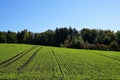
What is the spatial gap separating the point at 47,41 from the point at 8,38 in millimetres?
25002

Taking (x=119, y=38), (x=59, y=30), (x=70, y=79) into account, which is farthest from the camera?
(x=59, y=30)

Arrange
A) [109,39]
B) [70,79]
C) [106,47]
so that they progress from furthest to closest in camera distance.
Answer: [109,39] < [106,47] < [70,79]

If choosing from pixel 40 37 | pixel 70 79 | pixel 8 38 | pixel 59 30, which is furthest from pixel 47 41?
pixel 70 79

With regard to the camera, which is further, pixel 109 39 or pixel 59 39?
pixel 59 39

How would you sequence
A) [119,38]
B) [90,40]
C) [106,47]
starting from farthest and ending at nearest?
[90,40] < [119,38] < [106,47]

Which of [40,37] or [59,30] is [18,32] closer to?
[40,37]

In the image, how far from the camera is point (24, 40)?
13975 cm

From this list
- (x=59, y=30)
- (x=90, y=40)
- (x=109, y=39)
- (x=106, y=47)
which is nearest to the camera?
(x=106, y=47)

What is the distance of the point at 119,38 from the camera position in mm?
108938

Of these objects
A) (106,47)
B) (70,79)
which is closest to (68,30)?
(106,47)

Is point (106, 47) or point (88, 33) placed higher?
point (88, 33)

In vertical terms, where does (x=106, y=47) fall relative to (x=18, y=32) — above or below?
below

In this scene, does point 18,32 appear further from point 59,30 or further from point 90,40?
point 90,40

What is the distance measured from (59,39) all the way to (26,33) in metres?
22.2
